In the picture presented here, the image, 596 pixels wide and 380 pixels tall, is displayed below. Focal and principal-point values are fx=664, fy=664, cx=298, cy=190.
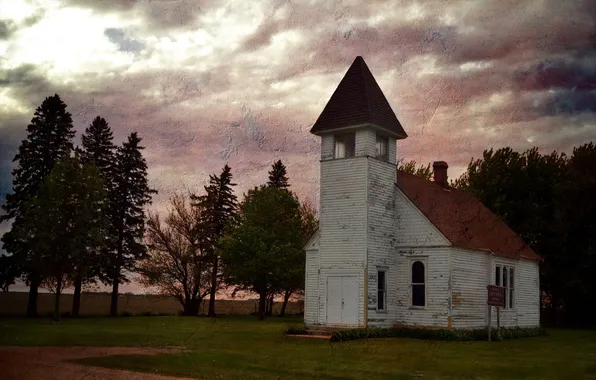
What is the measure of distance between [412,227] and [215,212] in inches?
1173

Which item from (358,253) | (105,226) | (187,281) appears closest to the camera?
(358,253)

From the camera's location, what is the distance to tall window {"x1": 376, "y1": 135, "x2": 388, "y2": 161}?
3241 centimetres

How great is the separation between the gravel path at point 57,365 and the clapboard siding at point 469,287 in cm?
1477

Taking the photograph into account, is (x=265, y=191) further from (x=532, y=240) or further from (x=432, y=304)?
(x=432, y=304)

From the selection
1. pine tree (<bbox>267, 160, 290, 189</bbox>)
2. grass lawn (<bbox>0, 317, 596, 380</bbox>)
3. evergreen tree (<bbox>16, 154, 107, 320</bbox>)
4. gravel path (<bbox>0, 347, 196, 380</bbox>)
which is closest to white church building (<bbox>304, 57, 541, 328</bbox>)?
grass lawn (<bbox>0, 317, 596, 380</bbox>)

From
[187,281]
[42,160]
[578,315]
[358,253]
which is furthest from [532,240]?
[42,160]

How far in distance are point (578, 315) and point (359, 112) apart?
2760 centimetres

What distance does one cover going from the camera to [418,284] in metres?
31.8

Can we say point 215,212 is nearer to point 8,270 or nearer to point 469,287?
point 8,270

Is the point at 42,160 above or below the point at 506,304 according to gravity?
above

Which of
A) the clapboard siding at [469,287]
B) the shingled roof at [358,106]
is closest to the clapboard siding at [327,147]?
the shingled roof at [358,106]

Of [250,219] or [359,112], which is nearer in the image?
[359,112]

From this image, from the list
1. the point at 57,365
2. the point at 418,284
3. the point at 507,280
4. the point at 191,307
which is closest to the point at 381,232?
the point at 418,284

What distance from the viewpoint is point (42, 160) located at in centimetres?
4881
